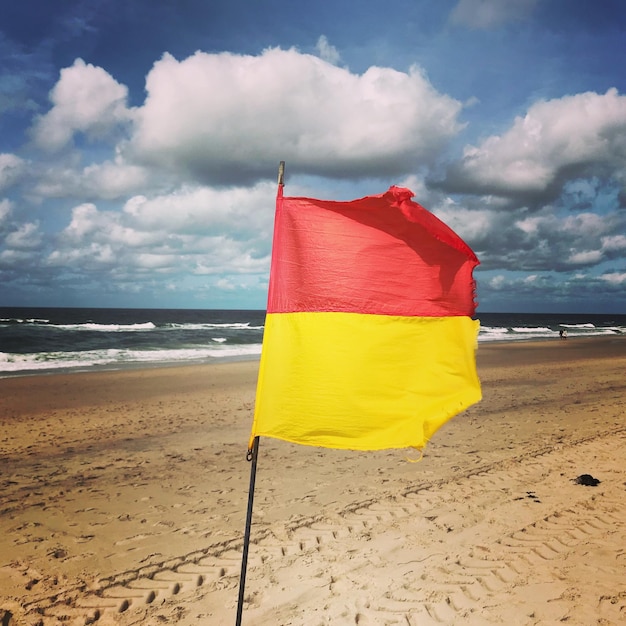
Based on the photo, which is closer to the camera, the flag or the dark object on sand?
the flag

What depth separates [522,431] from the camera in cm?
947

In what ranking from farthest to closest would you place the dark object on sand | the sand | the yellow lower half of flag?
the dark object on sand → the sand → the yellow lower half of flag

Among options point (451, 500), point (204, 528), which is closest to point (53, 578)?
point (204, 528)

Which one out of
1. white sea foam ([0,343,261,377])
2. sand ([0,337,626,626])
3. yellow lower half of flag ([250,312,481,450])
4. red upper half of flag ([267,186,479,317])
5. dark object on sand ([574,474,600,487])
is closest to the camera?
yellow lower half of flag ([250,312,481,450])

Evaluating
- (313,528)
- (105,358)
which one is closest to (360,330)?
(313,528)

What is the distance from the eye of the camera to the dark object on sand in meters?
6.27

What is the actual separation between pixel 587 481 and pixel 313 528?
404 cm

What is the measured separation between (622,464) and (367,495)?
171 inches

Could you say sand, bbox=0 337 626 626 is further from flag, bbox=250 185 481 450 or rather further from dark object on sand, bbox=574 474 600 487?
flag, bbox=250 185 481 450

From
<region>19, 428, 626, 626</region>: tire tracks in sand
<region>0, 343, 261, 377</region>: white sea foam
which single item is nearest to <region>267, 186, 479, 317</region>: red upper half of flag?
<region>19, 428, 626, 626</region>: tire tracks in sand

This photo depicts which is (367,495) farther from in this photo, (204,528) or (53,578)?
(53,578)

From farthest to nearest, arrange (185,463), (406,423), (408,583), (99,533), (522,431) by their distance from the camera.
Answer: (522,431)
(185,463)
(99,533)
(408,583)
(406,423)

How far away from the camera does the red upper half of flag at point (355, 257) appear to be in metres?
3.03

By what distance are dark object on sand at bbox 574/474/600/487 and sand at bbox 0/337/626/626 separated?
0.13 m
